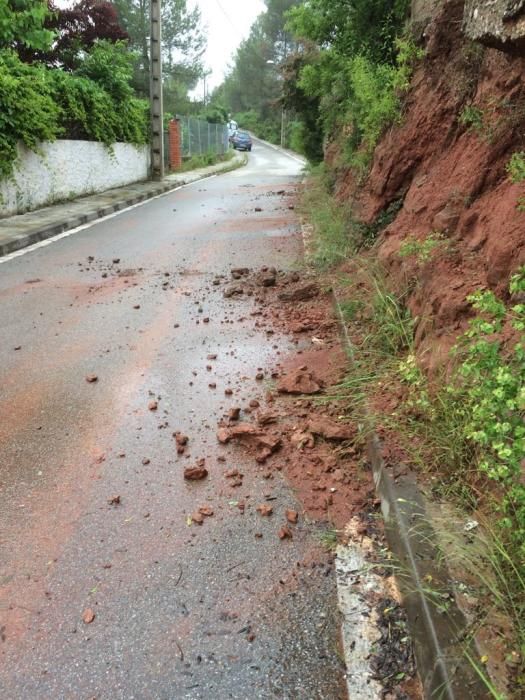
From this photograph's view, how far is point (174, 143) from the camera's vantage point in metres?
26.4

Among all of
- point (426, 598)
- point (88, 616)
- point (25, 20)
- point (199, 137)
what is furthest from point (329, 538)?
point (199, 137)

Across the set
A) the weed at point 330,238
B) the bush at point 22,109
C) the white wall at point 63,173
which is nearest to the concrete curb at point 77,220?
the white wall at point 63,173

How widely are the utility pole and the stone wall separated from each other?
16963mm

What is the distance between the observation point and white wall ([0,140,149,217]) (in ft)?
38.9

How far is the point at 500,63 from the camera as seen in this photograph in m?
4.71

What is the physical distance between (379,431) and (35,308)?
4469 mm

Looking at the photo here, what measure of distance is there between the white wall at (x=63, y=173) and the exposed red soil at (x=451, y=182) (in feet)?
26.5

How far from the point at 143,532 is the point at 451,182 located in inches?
155

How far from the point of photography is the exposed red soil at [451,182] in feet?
11.9

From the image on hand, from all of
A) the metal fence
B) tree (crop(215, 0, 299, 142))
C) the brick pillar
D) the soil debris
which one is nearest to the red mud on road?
the soil debris

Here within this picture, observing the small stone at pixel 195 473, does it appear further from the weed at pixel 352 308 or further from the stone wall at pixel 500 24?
the stone wall at pixel 500 24

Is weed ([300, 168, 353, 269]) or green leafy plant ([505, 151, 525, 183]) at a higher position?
green leafy plant ([505, 151, 525, 183])

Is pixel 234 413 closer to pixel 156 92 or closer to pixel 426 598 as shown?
pixel 426 598

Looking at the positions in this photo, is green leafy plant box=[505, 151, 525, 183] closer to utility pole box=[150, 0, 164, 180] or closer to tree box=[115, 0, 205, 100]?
utility pole box=[150, 0, 164, 180]
